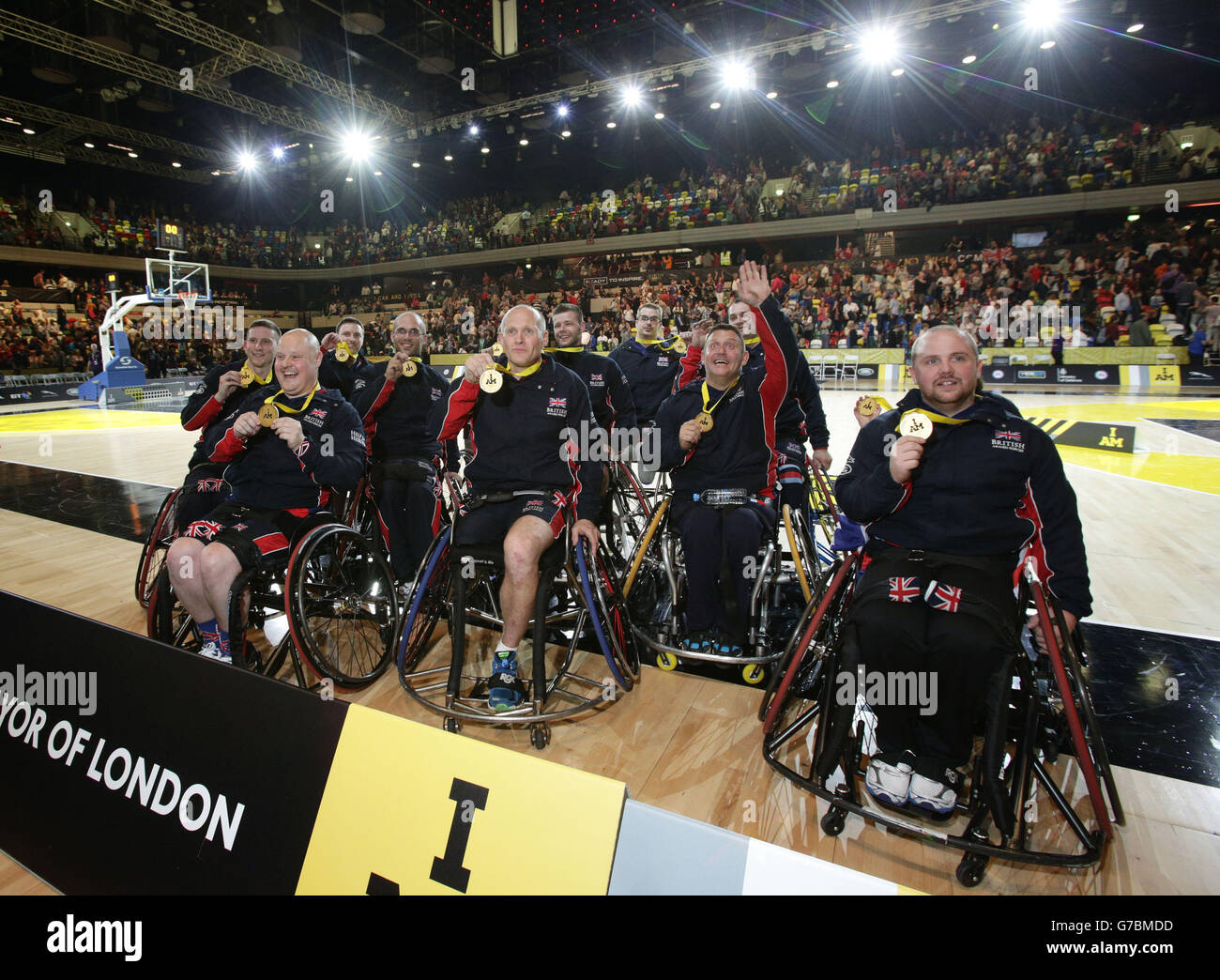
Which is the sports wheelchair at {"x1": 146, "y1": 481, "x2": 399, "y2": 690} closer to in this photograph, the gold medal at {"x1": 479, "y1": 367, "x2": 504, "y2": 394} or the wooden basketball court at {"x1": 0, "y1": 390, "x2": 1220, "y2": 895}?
the wooden basketball court at {"x1": 0, "y1": 390, "x2": 1220, "y2": 895}

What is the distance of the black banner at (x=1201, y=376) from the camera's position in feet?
38.7

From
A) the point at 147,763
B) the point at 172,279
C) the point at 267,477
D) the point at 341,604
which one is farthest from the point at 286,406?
the point at 172,279

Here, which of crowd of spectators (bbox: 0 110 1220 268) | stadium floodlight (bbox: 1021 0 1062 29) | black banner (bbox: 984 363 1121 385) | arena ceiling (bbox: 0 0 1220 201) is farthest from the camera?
crowd of spectators (bbox: 0 110 1220 268)

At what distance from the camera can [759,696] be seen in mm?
2605

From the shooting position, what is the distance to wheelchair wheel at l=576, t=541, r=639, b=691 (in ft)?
7.79

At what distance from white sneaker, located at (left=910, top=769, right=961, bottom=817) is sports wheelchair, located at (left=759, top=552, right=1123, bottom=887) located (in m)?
0.06

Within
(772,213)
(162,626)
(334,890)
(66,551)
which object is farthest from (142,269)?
(334,890)

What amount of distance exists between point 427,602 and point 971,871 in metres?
2.15

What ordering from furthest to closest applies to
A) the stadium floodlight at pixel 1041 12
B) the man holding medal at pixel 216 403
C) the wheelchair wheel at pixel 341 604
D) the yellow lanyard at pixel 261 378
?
the stadium floodlight at pixel 1041 12, the yellow lanyard at pixel 261 378, the man holding medal at pixel 216 403, the wheelchair wheel at pixel 341 604

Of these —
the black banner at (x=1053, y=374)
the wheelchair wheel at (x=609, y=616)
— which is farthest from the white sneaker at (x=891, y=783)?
the black banner at (x=1053, y=374)

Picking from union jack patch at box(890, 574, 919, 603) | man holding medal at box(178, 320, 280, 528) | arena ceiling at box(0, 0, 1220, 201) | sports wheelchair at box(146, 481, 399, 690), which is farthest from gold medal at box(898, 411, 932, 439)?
arena ceiling at box(0, 0, 1220, 201)

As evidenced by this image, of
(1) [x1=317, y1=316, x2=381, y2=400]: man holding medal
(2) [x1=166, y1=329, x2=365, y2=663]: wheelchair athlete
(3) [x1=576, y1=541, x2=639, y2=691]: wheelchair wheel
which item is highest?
(1) [x1=317, y1=316, x2=381, y2=400]: man holding medal

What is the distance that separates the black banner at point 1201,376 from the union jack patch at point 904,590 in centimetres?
1454

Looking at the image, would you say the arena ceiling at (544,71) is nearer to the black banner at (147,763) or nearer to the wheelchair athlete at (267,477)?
A: the wheelchair athlete at (267,477)
